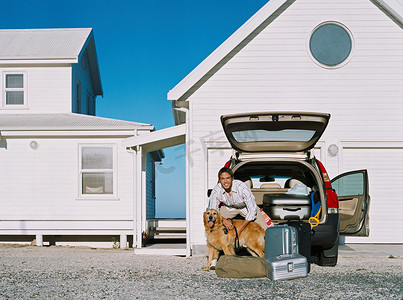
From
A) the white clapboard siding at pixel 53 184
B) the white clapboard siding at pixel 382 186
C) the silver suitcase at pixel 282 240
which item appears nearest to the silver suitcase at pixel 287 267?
the silver suitcase at pixel 282 240

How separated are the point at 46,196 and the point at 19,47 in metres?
5.82

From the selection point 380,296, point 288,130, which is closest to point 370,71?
point 288,130

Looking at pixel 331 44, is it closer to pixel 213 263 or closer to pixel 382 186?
pixel 382 186

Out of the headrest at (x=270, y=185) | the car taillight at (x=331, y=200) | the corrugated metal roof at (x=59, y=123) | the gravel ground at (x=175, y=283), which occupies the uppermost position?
the corrugated metal roof at (x=59, y=123)

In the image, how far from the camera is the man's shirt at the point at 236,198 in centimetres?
745

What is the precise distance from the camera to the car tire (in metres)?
7.93

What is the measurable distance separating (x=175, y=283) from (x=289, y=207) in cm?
195

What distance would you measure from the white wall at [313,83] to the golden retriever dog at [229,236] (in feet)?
12.9

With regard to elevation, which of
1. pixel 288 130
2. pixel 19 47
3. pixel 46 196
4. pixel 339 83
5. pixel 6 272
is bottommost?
pixel 6 272

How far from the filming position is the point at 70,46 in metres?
17.9

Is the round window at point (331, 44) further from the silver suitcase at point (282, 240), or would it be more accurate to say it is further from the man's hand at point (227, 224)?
the silver suitcase at point (282, 240)

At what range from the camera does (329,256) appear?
313 inches

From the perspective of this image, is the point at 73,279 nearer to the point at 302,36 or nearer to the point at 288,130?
the point at 288,130

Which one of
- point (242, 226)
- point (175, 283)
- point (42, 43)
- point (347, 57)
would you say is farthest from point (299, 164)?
point (42, 43)
